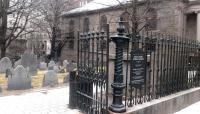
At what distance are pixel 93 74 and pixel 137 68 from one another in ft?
3.33

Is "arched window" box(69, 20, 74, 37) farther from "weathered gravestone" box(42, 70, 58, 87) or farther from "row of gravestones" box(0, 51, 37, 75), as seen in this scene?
"weathered gravestone" box(42, 70, 58, 87)

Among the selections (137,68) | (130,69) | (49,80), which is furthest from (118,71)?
(49,80)

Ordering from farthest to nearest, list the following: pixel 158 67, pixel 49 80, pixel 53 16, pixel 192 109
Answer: pixel 53 16
pixel 49 80
pixel 192 109
pixel 158 67

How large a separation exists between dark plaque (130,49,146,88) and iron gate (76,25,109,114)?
0.65 m

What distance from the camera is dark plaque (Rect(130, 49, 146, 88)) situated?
5574 millimetres

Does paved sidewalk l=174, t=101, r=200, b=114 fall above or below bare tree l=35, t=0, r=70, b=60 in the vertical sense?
below

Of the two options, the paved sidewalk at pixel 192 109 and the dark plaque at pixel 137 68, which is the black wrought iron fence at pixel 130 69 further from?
the paved sidewalk at pixel 192 109

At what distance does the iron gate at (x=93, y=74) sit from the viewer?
17.2ft

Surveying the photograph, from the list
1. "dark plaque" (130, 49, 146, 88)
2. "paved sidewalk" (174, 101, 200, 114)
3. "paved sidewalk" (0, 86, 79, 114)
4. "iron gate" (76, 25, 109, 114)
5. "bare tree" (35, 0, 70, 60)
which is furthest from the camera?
"bare tree" (35, 0, 70, 60)

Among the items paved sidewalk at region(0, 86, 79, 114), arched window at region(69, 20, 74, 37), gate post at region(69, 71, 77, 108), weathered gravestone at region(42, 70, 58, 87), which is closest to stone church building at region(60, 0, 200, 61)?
arched window at region(69, 20, 74, 37)

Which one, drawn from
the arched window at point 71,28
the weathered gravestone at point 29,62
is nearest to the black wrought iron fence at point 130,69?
the weathered gravestone at point 29,62

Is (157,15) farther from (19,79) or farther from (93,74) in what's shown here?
(93,74)

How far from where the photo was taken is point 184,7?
2909 centimetres

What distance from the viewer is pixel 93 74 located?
18.6 ft
